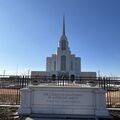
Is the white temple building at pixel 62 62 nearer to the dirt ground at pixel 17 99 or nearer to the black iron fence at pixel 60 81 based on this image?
the dirt ground at pixel 17 99

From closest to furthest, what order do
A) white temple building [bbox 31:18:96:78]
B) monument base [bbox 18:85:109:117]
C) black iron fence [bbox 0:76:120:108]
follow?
monument base [bbox 18:85:109:117] < black iron fence [bbox 0:76:120:108] < white temple building [bbox 31:18:96:78]

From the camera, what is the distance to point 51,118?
8.69 metres

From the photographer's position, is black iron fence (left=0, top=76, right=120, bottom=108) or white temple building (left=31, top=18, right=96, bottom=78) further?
white temple building (left=31, top=18, right=96, bottom=78)

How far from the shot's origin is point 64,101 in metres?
9.54

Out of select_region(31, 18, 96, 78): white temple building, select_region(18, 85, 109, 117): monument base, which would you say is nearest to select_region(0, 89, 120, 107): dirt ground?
select_region(18, 85, 109, 117): monument base

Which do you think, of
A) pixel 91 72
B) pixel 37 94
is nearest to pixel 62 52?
pixel 91 72

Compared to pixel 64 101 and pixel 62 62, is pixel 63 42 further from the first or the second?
pixel 64 101

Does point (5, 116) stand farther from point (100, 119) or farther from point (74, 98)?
point (100, 119)

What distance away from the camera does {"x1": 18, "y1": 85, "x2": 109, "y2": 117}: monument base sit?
9.45 metres

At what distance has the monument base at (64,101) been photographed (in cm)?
945

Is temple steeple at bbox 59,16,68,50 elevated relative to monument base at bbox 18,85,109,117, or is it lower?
elevated

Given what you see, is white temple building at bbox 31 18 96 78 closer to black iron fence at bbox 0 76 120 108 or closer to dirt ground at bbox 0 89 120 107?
dirt ground at bbox 0 89 120 107

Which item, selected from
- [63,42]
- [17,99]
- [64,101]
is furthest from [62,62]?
[64,101]

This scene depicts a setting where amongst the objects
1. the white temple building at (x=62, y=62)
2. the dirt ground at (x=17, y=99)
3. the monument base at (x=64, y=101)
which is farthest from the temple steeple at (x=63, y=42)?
the monument base at (x=64, y=101)
